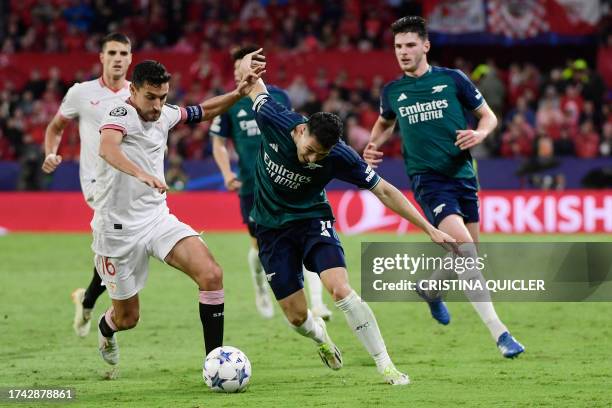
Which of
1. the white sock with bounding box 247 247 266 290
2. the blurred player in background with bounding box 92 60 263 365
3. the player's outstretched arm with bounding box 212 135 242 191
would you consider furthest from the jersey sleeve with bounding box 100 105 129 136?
the white sock with bounding box 247 247 266 290

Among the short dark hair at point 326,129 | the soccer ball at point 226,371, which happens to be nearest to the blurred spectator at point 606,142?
the short dark hair at point 326,129

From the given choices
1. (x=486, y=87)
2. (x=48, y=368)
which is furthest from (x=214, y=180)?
(x=48, y=368)

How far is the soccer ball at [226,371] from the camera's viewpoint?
753cm

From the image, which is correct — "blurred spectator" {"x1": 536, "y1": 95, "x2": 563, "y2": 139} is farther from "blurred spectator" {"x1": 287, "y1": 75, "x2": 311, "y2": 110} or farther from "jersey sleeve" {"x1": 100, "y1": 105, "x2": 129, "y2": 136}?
"jersey sleeve" {"x1": 100, "y1": 105, "x2": 129, "y2": 136}

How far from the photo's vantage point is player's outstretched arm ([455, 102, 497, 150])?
353 inches

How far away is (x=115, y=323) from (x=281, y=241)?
144 centimetres

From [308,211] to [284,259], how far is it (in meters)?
0.41

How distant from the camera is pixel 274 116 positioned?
314 inches

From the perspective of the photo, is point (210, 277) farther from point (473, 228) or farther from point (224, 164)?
point (224, 164)

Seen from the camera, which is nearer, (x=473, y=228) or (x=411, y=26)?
(x=411, y=26)

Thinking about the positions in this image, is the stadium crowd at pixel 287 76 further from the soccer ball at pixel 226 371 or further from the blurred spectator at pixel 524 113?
the soccer ball at pixel 226 371

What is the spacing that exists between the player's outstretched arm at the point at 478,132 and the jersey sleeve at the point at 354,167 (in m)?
1.48

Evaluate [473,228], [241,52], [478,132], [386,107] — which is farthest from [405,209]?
[241,52]

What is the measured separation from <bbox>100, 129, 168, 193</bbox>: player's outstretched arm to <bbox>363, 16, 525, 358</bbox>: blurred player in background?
2478 mm
